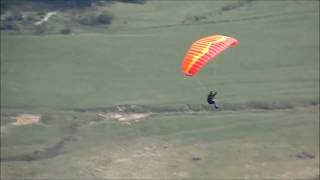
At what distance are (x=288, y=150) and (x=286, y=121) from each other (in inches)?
164

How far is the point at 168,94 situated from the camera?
51.7 m

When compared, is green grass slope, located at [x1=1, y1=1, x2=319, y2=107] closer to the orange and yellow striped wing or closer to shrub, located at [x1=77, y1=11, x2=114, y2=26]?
shrub, located at [x1=77, y1=11, x2=114, y2=26]

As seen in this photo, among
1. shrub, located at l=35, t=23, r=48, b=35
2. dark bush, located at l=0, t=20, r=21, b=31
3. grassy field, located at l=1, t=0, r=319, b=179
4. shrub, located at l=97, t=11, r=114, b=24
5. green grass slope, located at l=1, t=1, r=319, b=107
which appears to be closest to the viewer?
grassy field, located at l=1, t=0, r=319, b=179

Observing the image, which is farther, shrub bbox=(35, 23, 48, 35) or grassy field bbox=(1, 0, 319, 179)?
shrub bbox=(35, 23, 48, 35)

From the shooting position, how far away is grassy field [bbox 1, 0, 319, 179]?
43188 millimetres

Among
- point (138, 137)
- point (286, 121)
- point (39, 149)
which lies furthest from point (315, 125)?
point (39, 149)

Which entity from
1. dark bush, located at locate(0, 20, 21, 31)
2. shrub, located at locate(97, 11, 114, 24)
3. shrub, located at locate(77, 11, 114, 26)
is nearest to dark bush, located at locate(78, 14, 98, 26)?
shrub, located at locate(77, 11, 114, 26)

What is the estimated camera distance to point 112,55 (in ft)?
191

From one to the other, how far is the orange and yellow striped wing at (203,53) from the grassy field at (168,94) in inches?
570

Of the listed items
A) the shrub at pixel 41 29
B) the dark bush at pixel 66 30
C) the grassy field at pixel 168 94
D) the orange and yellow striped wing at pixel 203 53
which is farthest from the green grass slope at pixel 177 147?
the shrub at pixel 41 29

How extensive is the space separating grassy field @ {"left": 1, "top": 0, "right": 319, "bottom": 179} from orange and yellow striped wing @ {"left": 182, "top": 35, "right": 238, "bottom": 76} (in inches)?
570

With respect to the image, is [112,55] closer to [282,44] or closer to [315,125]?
[282,44]

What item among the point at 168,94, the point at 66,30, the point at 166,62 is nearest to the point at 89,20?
the point at 66,30

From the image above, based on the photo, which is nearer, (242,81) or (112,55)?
(242,81)
